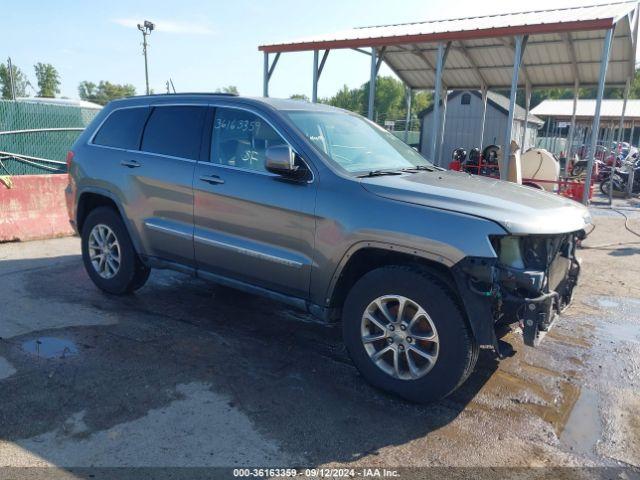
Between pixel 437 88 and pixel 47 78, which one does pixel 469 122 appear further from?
pixel 47 78

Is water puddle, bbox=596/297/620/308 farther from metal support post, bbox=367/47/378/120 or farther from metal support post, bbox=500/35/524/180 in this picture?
metal support post, bbox=367/47/378/120

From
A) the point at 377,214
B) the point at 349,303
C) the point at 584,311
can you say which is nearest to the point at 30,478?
the point at 349,303

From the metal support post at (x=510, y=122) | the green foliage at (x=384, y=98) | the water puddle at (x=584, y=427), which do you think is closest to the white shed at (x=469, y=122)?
the metal support post at (x=510, y=122)

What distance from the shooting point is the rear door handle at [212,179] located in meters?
4.26

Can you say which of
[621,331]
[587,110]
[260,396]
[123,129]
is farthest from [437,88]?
[587,110]

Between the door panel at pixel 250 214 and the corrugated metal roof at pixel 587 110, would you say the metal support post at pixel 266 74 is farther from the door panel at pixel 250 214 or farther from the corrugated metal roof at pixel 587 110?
the corrugated metal roof at pixel 587 110

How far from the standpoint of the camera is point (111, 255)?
5.34m

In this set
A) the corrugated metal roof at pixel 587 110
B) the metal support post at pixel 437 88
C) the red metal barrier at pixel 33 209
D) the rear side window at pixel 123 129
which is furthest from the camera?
the corrugated metal roof at pixel 587 110

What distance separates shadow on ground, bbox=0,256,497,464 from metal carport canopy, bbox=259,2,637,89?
25.3 ft

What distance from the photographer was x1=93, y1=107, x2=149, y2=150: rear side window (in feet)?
16.6

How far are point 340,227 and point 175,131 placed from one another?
2.05m

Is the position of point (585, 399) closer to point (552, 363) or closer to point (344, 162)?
point (552, 363)

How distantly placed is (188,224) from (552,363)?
3.21m

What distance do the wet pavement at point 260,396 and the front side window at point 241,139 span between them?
149 cm
